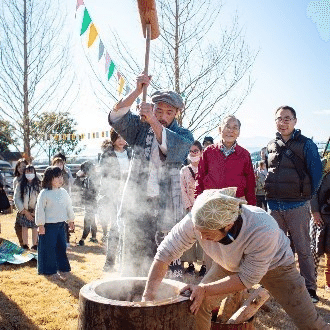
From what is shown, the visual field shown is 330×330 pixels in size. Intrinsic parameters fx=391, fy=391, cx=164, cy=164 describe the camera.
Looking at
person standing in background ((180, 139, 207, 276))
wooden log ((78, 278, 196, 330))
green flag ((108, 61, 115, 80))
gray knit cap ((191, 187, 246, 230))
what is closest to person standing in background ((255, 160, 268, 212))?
person standing in background ((180, 139, 207, 276))

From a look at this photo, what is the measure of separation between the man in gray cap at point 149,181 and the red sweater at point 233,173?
1.25 m

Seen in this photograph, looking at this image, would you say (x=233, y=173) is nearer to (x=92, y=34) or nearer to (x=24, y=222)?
(x=92, y=34)

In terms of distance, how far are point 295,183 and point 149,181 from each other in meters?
2.12

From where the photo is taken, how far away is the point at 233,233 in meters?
2.35

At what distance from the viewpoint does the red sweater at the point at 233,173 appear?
4.09m

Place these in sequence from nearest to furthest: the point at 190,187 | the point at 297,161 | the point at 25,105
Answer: the point at 297,161
the point at 190,187
the point at 25,105

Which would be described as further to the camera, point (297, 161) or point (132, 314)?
point (297, 161)

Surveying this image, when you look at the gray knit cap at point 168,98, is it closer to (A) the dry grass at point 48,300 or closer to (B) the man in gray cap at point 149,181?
(B) the man in gray cap at point 149,181

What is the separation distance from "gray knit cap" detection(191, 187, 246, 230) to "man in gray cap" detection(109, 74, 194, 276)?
63cm

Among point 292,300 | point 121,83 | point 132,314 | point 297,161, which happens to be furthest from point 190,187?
point 121,83

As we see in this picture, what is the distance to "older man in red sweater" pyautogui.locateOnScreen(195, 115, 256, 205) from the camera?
4.10m

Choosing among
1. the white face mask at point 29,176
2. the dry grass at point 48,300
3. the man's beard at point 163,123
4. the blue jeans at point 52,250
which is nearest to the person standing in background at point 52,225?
the blue jeans at point 52,250

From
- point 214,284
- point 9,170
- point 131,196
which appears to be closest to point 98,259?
point 131,196

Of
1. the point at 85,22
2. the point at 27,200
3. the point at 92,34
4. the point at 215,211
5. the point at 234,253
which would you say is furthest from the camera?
the point at 27,200
